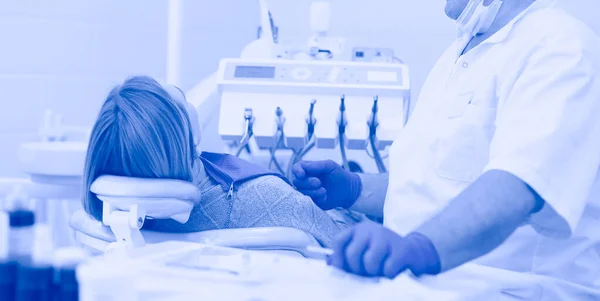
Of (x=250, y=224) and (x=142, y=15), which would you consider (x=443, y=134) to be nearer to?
(x=250, y=224)

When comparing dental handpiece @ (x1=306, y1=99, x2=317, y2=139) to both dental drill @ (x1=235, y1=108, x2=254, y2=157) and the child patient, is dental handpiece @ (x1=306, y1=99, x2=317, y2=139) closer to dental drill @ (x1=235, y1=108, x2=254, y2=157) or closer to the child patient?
dental drill @ (x1=235, y1=108, x2=254, y2=157)

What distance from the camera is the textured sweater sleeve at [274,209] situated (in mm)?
1402

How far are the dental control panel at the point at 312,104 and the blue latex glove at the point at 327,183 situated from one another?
196 millimetres

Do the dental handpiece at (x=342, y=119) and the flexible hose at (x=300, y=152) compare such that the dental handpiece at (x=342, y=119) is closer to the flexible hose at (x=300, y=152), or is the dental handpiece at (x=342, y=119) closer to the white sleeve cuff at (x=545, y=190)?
the flexible hose at (x=300, y=152)

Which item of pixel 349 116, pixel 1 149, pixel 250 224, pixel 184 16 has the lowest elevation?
pixel 1 149

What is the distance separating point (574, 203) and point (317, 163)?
652mm

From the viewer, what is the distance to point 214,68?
2.60 metres

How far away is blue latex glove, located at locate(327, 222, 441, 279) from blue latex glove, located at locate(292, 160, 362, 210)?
0.67 meters

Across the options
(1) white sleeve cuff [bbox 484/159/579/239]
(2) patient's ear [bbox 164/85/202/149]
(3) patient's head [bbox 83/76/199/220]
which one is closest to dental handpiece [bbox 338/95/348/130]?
(2) patient's ear [bbox 164/85/202/149]

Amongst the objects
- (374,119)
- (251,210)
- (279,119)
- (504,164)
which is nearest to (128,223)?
(251,210)

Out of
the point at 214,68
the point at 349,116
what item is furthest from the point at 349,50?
the point at 214,68

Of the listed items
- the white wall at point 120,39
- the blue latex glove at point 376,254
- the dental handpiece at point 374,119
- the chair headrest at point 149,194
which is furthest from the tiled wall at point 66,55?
the blue latex glove at point 376,254

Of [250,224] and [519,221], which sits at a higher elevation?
[519,221]

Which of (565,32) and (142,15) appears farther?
(142,15)
